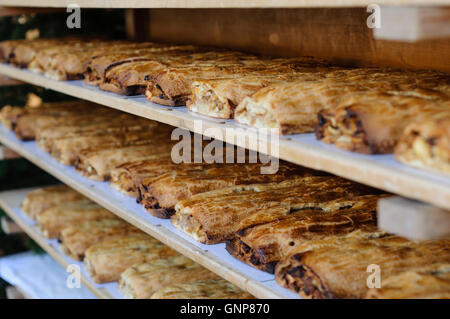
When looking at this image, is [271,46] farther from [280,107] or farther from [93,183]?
[280,107]

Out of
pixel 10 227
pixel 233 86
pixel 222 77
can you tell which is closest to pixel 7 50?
pixel 10 227

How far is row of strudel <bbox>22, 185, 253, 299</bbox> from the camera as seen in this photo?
8.63 feet

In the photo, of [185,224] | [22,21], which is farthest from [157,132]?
[22,21]

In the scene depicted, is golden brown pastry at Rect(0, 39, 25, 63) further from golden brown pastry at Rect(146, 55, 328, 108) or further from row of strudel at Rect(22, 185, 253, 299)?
golden brown pastry at Rect(146, 55, 328, 108)

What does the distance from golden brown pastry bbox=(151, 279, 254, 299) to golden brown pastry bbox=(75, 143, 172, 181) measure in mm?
717

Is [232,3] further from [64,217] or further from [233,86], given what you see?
[64,217]

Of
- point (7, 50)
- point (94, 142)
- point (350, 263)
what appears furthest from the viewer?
point (7, 50)

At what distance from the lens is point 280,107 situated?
183 centimetres

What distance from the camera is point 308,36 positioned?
9.42ft

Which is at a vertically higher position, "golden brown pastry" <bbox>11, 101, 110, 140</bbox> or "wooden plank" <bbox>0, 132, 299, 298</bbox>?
"golden brown pastry" <bbox>11, 101, 110, 140</bbox>

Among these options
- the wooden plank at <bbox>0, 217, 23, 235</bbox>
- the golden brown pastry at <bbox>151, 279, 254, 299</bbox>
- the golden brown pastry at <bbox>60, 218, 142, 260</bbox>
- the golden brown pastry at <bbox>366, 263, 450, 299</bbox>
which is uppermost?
the golden brown pastry at <bbox>366, 263, 450, 299</bbox>

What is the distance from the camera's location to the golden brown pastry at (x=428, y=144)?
4.38 feet

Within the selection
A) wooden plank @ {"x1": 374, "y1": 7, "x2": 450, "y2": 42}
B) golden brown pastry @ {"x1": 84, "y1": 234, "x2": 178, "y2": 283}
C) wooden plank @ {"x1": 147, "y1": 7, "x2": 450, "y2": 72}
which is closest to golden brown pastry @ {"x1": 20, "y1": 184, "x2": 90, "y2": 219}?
golden brown pastry @ {"x1": 84, "y1": 234, "x2": 178, "y2": 283}

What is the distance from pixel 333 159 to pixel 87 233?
2126 mm
